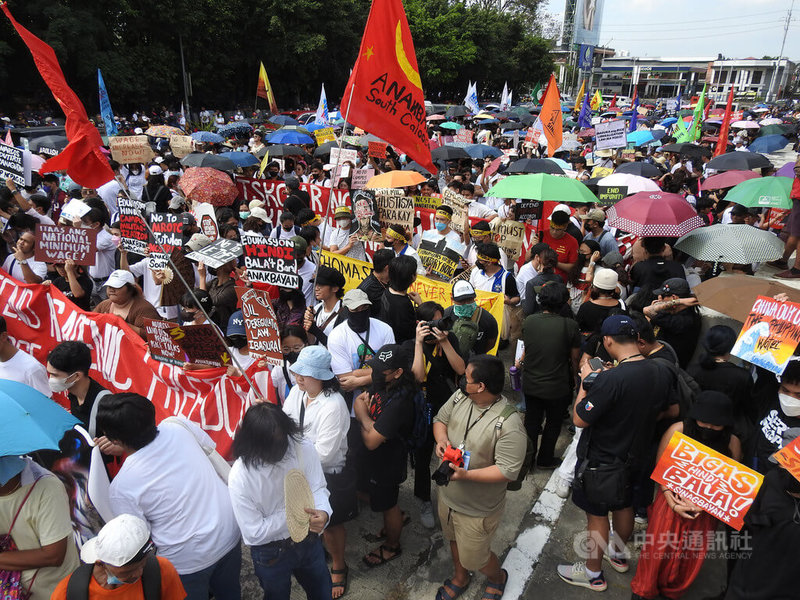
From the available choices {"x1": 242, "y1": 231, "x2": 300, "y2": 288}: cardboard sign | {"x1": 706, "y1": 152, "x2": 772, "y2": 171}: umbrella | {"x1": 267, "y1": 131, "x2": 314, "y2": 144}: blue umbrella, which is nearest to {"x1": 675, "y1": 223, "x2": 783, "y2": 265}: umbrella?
{"x1": 242, "y1": 231, "x2": 300, "y2": 288}: cardboard sign

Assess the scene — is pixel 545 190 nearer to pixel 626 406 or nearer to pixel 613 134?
pixel 626 406

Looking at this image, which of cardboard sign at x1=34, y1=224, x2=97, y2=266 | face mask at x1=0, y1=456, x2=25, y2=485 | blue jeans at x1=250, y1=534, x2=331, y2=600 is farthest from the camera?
cardboard sign at x1=34, y1=224, x2=97, y2=266

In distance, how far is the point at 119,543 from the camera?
196 centimetres

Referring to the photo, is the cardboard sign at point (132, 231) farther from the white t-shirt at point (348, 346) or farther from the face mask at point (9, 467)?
the face mask at point (9, 467)

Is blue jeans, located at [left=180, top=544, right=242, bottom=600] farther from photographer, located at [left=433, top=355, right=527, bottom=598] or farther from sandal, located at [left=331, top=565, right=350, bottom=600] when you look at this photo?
photographer, located at [left=433, top=355, right=527, bottom=598]

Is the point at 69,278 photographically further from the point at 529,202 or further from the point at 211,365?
the point at 529,202

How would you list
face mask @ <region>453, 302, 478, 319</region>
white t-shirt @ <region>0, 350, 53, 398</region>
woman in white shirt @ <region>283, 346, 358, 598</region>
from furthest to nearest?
face mask @ <region>453, 302, 478, 319</region> → white t-shirt @ <region>0, 350, 53, 398</region> → woman in white shirt @ <region>283, 346, 358, 598</region>

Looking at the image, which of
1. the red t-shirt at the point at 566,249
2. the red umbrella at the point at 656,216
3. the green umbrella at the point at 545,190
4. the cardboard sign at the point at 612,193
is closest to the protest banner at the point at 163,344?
the green umbrella at the point at 545,190

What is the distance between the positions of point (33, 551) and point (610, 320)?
10.7 feet

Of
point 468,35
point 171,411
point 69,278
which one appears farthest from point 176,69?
point 171,411

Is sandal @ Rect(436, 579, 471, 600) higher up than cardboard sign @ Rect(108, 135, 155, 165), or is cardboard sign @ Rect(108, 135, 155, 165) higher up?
cardboard sign @ Rect(108, 135, 155, 165)

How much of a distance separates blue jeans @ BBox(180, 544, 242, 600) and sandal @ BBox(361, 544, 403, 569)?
3.25ft

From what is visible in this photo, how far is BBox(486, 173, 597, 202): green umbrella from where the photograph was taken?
607 cm

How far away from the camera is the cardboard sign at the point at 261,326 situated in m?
3.50
